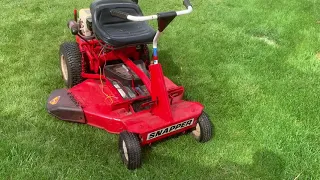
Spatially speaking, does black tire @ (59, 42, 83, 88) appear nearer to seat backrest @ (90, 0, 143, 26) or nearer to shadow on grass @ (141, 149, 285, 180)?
seat backrest @ (90, 0, 143, 26)

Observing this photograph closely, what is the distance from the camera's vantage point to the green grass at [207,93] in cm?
292

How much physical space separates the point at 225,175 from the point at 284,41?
108 inches

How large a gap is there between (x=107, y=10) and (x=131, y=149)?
132 centimetres

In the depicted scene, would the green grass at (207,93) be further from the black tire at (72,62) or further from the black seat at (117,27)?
the black seat at (117,27)

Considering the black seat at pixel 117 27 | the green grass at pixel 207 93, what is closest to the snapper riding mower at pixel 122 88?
the black seat at pixel 117 27

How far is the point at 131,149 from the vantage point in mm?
2740

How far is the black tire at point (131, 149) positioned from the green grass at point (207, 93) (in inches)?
3.2

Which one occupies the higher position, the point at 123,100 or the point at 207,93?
the point at 123,100

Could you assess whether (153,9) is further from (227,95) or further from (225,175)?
(225,175)

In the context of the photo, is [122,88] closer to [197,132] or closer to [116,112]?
[116,112]

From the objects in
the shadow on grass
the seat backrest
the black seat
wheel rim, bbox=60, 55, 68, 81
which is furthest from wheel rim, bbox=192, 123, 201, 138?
wheel rim, bbox=60, 55, 68, 81

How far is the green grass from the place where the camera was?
9.59 ft

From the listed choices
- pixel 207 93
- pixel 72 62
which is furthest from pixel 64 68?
pixel 207 93

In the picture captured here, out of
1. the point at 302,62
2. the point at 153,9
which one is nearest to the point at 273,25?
the point at 302,62
